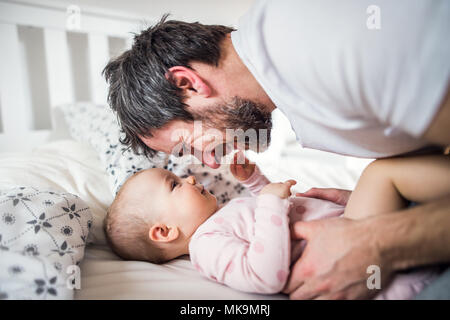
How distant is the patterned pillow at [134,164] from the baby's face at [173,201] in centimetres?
17

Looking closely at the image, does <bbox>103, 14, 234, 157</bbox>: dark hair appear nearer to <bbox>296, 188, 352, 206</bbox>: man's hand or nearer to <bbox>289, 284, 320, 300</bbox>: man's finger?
<bbox>296, 188, 352, 206</bbox>: man's hand

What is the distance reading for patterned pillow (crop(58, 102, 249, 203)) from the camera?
1.09 meters

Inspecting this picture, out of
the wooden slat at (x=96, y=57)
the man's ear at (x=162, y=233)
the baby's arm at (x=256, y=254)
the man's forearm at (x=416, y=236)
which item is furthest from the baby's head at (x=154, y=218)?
the wooden slat at (x=96, y=57)

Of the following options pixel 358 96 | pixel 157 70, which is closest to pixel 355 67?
pixel 358 96

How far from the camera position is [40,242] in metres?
0.63

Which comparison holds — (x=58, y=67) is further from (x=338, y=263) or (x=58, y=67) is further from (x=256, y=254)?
(x=338, y=263)

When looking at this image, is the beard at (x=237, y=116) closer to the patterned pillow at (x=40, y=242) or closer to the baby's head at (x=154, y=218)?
the baby's head at (x=154, y=218)

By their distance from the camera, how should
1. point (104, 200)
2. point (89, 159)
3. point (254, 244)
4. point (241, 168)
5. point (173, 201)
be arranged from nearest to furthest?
point (254, 244), point (173, 201), point (104, 200), point (241, 168), point (89, 159)

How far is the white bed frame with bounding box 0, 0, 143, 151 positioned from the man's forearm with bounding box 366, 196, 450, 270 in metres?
1.72

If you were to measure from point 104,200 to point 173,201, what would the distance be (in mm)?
298

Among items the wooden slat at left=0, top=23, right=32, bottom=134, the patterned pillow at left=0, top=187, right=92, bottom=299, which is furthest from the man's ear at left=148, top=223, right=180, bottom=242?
the wooden slat at left=0, top=23, right=32, bottom=134

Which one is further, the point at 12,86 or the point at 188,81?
the point at 12,86

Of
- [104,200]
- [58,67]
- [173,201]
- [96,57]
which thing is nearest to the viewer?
[173,201]

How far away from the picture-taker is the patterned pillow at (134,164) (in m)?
1.09
